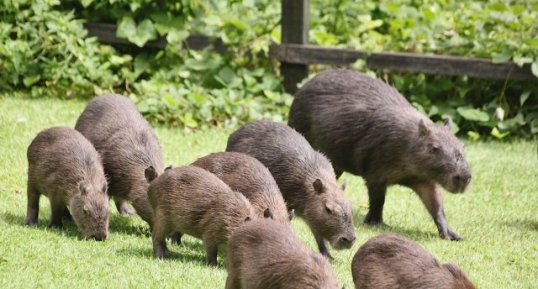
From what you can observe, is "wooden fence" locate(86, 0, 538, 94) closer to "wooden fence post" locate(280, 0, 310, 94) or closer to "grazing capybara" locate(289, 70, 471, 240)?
"wooden fence post" locate(280, 0, 310, 94)

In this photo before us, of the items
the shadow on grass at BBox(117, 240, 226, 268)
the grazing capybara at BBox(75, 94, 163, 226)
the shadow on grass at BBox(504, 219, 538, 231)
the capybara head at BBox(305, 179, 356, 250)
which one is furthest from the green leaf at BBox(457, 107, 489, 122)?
the shadow on grass at BBox(117, 240, 226, 268)

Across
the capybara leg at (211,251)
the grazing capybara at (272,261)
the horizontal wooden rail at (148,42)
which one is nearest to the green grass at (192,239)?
the capybara leg at (211,251)

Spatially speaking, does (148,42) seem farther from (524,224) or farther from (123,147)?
(524,224)

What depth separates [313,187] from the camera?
8180 mm

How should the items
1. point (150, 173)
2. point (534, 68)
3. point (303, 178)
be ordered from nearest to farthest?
point (150, 173)
point (303, 178)
point (534, 68)

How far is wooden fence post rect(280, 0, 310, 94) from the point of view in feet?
42.3

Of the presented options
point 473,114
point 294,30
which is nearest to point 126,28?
point 294,30

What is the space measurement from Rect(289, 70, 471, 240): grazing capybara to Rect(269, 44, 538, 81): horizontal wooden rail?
2787 millimetres

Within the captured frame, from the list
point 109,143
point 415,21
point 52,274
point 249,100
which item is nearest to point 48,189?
point 109,143

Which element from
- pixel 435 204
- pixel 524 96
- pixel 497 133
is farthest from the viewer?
pixel 524 96

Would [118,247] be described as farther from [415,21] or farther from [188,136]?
[415,21]

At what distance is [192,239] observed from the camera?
8508 mm

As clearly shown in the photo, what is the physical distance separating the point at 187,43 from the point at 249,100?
1421mm

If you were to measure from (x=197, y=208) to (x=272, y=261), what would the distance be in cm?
151
